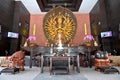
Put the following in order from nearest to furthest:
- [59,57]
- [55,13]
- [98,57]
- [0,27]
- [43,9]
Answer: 1. [59,57]
2. [98,57]
3. [0,27]
4. [55,13]
5. [43,9]

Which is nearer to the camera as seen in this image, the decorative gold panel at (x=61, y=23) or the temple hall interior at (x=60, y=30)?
the temple hall interior at (x=60, y=30)

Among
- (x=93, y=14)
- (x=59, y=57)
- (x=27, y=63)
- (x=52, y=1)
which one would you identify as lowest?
(x=27, y=63)

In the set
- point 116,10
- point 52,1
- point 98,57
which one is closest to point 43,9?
point 52,1

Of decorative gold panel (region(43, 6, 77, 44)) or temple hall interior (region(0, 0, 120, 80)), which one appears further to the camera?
decorative gold panel (region(43, 6, 77, 44))

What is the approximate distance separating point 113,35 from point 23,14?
510 cm

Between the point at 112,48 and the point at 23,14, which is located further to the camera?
the point at 23,14

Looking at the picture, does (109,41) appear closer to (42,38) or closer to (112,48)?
(112,48)

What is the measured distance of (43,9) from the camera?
6980mm

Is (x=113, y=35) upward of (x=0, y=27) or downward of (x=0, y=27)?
downward

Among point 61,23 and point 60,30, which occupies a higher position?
point 61,23

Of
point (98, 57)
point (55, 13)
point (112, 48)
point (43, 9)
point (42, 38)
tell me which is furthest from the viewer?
point (42, 38)

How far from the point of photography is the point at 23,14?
7.10 m

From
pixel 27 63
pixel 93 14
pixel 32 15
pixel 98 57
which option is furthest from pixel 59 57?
pixel 32 15

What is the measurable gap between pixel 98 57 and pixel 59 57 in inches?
58.6
